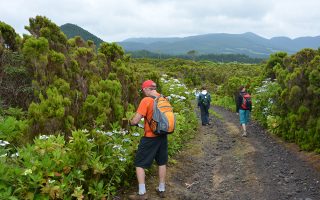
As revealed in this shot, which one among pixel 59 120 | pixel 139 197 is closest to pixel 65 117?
pixel 59 120

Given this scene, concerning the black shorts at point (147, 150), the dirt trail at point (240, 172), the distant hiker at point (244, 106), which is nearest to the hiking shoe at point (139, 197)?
the dirt trail at point (240, 172)

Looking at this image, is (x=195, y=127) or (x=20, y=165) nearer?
(x=20, y=165)

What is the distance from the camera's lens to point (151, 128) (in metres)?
6.41

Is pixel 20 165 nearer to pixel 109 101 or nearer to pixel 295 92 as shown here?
pixel 109 101

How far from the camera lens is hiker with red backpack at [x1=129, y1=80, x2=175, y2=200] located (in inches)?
249

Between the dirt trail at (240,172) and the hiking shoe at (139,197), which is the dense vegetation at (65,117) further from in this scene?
the dirt trail at (240,172)

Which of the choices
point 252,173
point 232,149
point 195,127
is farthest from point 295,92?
point 195,127

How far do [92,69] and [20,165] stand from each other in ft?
11.7

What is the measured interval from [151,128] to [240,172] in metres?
3.70

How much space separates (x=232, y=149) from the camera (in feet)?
39.5

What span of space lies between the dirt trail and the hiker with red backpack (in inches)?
24.5

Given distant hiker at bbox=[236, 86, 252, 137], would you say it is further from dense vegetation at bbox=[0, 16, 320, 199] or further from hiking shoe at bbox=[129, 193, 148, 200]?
hiking shoe at bbox=[129, 193, 148, 200]

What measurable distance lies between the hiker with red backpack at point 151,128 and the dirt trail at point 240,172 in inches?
24.5

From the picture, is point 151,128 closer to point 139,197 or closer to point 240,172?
point 139,197
